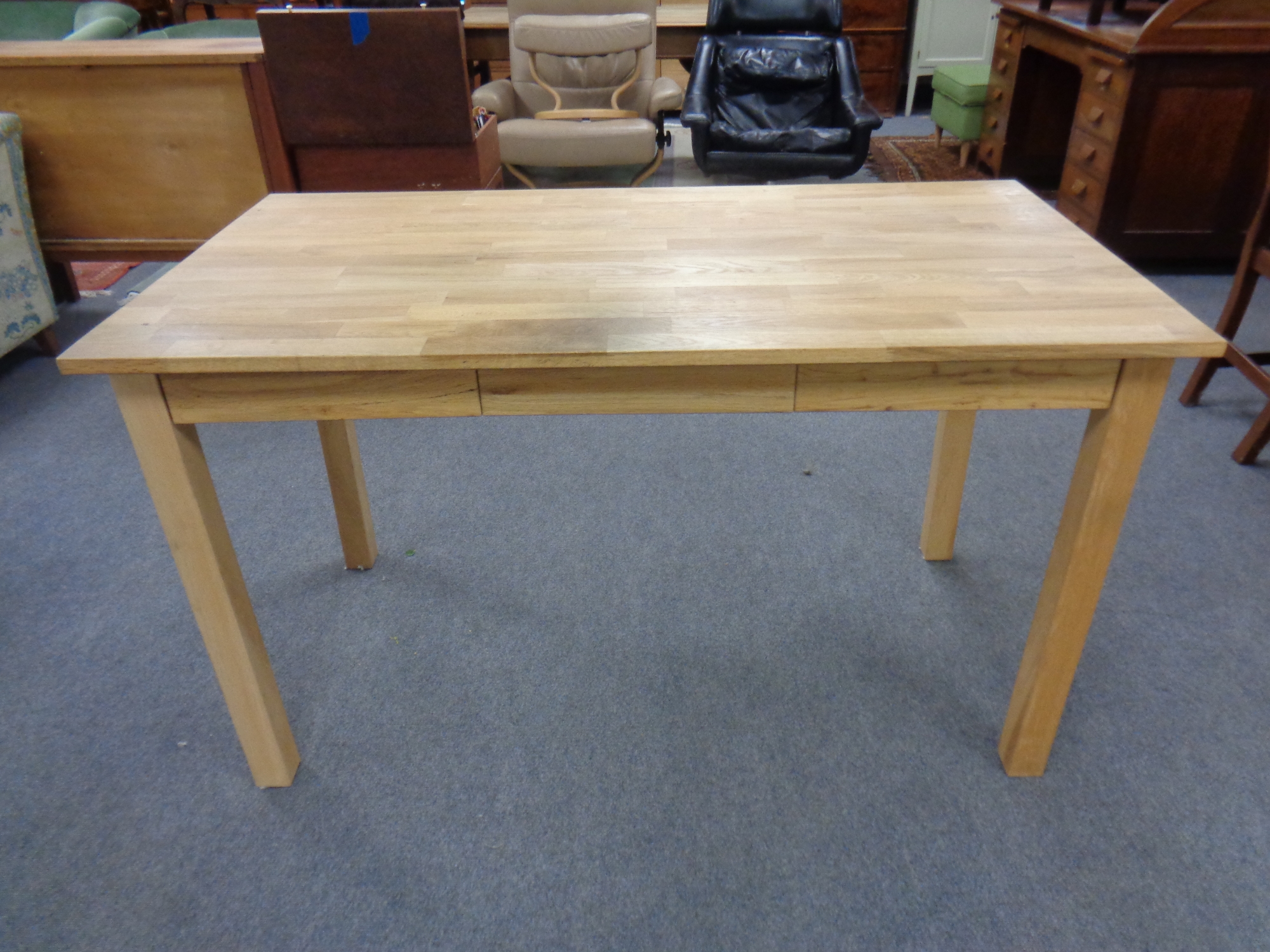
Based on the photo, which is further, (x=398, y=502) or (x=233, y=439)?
(x=233, y=439)

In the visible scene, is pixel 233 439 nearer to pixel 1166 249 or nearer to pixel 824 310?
pixel 824 310

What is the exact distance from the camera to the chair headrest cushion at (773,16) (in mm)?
3980

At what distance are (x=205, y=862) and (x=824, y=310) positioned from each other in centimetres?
118

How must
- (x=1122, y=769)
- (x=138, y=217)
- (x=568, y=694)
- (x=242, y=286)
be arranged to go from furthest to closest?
(x=138, y=217), (x=568, y=694), (x=1122, y=769), (x=242, y=286)

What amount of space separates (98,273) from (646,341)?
321cm

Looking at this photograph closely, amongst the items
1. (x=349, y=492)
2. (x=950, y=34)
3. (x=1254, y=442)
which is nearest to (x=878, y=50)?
(x=950, y=34)

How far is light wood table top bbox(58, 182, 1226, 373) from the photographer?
A: 1046 mm

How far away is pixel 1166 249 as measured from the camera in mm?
3127

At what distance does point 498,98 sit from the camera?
12.7 feet

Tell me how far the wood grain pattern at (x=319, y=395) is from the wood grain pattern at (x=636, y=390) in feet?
0.14

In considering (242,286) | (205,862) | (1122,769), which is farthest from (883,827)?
(242,286)

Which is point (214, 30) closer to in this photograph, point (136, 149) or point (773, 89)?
point (136, 149)

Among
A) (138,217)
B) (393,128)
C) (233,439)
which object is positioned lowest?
(233,439)

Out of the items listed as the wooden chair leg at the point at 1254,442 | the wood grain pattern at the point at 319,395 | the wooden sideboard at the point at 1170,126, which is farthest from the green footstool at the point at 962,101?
the wood grain pattern at the point at 319,395
